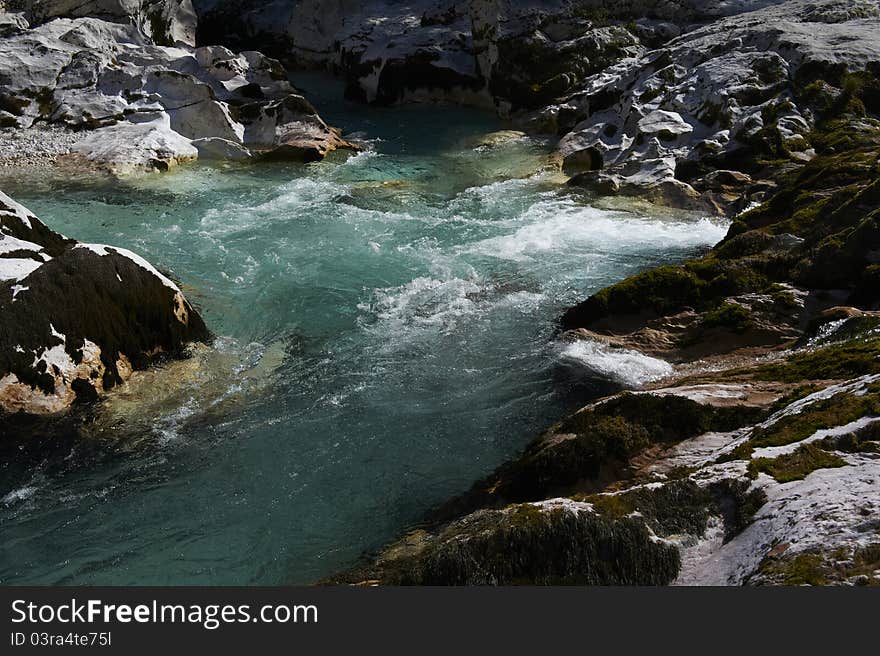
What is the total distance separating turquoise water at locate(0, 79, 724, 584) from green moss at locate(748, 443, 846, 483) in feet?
15.3

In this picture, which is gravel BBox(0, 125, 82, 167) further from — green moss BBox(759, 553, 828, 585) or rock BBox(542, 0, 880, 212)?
green moss BBox(759, 553, 828, 585)

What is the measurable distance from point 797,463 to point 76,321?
11.4 m

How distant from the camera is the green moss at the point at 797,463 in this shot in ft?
21.3

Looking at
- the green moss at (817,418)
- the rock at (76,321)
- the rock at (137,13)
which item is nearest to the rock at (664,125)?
the rock at (76,321)

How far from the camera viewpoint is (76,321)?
42.8 feet

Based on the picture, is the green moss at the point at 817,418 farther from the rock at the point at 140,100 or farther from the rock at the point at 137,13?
the rock at the point at 137,13

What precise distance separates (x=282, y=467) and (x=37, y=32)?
1092 inches

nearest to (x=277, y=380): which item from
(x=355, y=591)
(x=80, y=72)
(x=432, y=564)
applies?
(x=432, y=564)

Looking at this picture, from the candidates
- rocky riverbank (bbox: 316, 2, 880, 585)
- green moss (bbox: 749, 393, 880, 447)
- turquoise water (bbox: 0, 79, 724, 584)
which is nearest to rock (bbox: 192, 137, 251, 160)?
turquoise water (bbox: 0, 79, 724, 584)

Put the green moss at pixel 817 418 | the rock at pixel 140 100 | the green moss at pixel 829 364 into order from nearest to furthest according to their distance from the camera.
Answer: the green moss at pixel 817 418, the green moss at pixel 829 364, the rock at pixel 140 100

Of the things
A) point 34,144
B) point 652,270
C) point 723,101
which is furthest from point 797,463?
point 34,144

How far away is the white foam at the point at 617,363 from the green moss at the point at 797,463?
17.9ft

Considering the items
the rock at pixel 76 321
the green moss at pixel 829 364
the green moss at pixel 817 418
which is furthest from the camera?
the rock at pixel 76 321

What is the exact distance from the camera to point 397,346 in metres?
14.8
